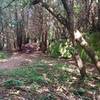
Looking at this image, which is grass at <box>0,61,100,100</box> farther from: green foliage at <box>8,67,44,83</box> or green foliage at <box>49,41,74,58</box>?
green foliage at <box>49,41,74,58</box>

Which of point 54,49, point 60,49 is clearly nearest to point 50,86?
point 60,49

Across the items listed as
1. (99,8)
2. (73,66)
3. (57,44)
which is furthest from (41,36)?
(73,66)

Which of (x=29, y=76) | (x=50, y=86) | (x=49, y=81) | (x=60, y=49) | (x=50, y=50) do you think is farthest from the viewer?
(x=50, y=50)

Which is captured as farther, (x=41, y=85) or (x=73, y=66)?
(x=73, y=66)

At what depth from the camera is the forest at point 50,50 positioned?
27.7 ft

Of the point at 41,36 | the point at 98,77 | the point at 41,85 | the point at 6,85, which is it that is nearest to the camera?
the point at 6,85

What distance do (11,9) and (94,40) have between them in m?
9.51

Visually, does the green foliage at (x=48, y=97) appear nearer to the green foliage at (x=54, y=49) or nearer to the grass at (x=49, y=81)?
the grass at (x=49, y=81)

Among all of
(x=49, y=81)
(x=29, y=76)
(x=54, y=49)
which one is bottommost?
(x=49, y=81)

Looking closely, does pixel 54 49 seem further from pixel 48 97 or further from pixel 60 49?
pixel 48 97

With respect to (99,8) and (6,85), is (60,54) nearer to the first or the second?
(99,8)

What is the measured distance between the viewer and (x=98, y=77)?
1099cm

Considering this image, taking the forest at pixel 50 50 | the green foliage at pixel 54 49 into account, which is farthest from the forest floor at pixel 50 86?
the green foliage at pixel 54 49

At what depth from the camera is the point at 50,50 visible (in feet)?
61.4
